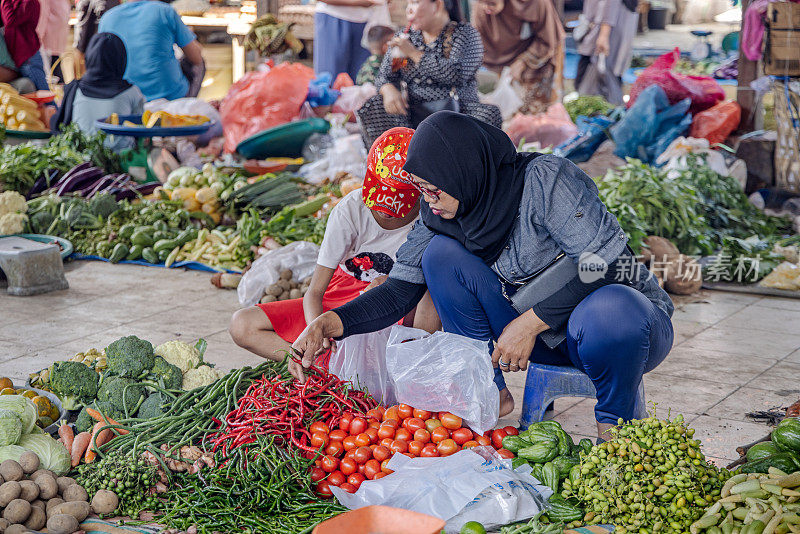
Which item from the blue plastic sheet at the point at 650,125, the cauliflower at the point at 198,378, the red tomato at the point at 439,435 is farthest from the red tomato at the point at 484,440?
the blue plastic sheet at the point at 650,125

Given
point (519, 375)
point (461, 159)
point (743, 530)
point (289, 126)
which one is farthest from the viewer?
point (289, 126)

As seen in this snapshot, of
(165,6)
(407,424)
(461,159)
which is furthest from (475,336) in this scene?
(165,6)

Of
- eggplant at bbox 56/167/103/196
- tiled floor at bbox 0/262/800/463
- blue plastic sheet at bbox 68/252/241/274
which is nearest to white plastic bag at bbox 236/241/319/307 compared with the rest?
tiled floor at bbox 0/262/800/463

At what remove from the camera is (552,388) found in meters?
2.62

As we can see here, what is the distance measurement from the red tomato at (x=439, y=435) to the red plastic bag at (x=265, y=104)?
5.11m

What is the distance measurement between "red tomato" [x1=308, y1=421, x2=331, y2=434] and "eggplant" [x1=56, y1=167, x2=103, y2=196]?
14.8ft

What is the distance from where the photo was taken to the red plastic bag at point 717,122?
6.55 meters

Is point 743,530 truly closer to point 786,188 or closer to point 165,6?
point 786,188

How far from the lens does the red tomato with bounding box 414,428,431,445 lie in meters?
2.50

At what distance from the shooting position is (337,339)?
2.71 m

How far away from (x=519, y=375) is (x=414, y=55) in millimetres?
2933

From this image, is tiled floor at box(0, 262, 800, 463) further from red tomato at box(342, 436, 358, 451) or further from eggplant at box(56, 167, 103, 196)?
eggplant at box(56, 167, 103, 196)

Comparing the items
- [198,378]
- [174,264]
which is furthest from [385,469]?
[174,264]

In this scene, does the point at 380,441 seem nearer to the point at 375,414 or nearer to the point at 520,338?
the point at 375,414
